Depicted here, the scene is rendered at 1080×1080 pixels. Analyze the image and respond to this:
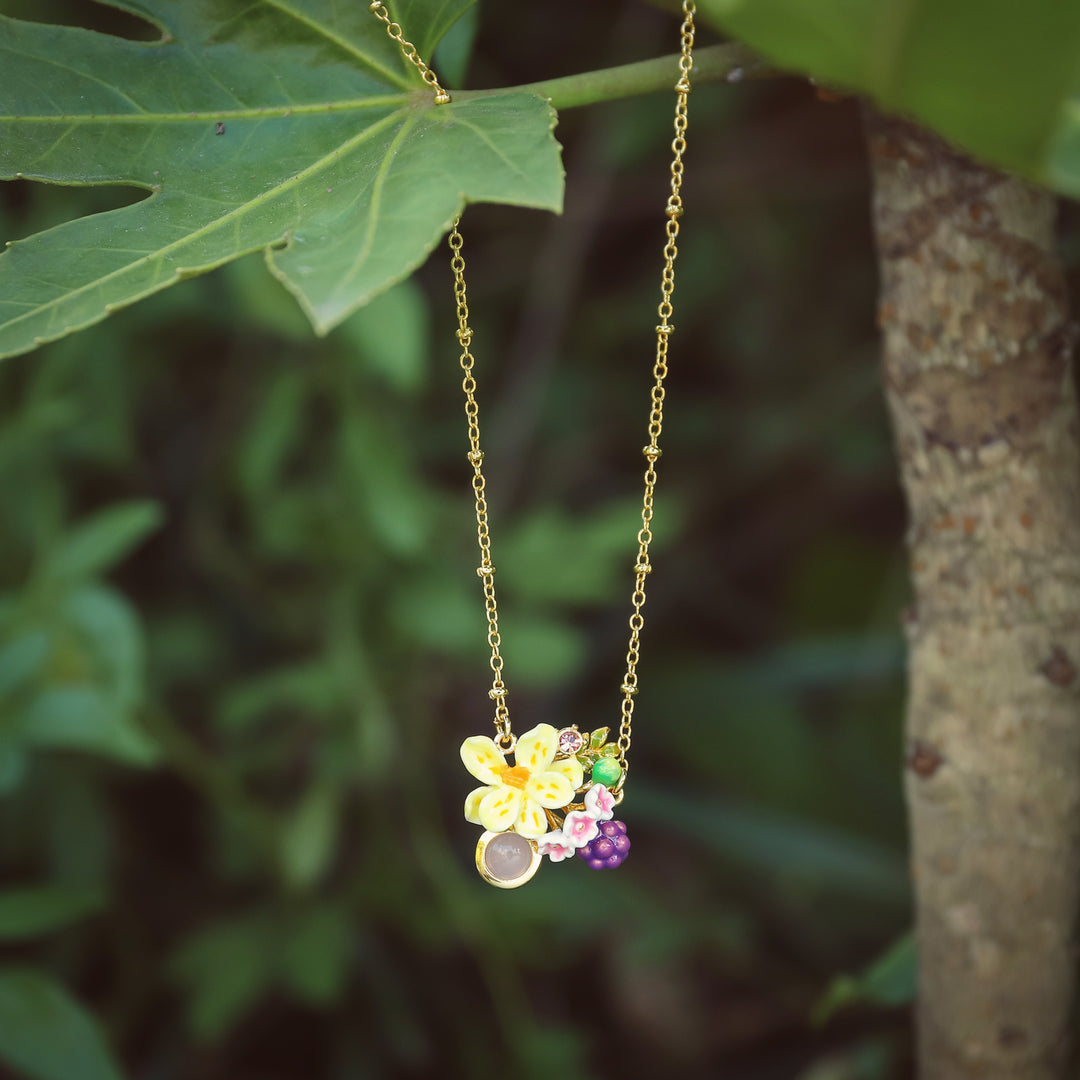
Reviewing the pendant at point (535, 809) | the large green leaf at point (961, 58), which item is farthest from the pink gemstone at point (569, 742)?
the large green leaf at point (961, 58)

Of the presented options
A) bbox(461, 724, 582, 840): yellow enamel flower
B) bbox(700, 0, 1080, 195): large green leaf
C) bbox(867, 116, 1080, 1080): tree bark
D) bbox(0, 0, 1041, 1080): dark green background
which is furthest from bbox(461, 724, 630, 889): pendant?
bbox(700, 0, 1080, 195): large green leaf

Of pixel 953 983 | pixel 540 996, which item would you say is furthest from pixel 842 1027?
pixel 540 996

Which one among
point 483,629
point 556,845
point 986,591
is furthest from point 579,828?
point 483,629

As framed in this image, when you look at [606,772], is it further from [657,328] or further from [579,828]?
[657,328]

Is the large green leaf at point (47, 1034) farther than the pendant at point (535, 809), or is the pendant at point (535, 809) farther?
the large green leaf at point (47, 1034)

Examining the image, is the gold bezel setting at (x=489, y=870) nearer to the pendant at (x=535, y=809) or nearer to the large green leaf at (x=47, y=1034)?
the pendant at (x=535, y=809)
